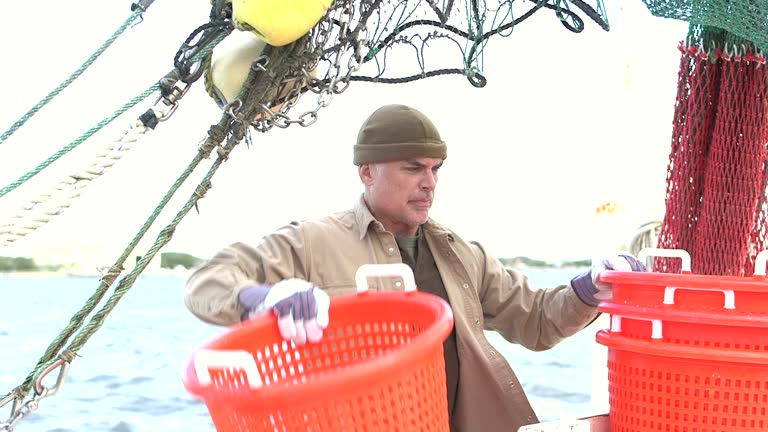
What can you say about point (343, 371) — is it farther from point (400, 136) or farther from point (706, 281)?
point (400, 136)

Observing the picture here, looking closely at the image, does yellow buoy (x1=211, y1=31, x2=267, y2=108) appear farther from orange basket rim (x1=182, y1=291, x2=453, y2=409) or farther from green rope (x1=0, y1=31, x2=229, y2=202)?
orange basket rim (x1=182, y1=291, x2=453, y2=409)

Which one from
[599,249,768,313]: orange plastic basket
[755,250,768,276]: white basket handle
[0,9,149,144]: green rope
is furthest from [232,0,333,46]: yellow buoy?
[755,250,768,276]: white basket handle

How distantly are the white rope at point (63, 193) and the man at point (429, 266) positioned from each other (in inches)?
13.0

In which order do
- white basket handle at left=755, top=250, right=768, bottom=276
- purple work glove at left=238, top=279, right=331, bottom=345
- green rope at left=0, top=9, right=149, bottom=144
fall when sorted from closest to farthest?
purple work glove at left=238, top=279, right=331, bottom=345, white basket handle at left=755, top=250, right=768, bottom=276, green rope at left=0, top=9, right=149, bottom=144

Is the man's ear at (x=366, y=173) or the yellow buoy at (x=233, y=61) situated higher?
the yellow buoy at (x=233, y=61)

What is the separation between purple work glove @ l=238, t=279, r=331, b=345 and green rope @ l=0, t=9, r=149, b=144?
0.76 metres

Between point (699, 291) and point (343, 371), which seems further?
point (699, 291)

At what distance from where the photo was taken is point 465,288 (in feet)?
7.00

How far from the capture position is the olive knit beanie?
2098 mm

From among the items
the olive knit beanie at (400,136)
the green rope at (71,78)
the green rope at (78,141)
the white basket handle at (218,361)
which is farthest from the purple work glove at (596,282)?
the green rope at (71,78)

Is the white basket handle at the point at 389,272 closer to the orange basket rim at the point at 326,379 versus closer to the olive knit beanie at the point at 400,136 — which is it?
the orange basket rim at the point at 326,379

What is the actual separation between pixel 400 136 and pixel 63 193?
0.91m

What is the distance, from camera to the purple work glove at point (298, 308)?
1.32m

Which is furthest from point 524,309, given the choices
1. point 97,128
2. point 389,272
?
point 97,128
